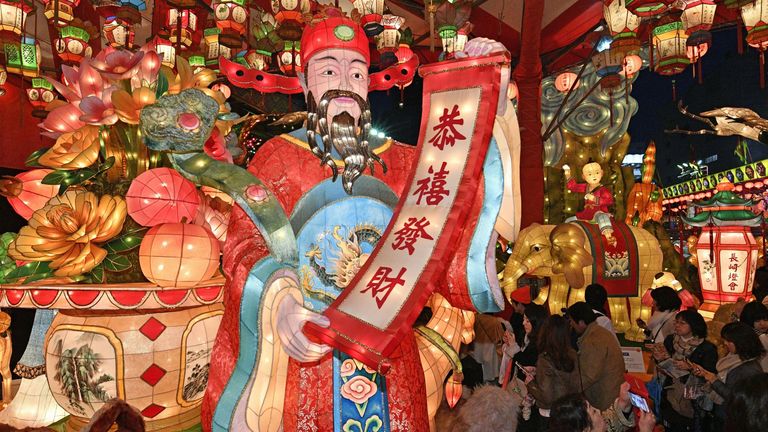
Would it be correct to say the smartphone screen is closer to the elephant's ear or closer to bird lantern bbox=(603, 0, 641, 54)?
the elephant's ear

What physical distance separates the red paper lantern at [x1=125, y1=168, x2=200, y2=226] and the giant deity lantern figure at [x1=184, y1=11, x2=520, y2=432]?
26 cm

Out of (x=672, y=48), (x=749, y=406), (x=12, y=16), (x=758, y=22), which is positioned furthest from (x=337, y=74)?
(x=12, y=16)

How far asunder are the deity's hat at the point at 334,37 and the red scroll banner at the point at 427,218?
0.28m

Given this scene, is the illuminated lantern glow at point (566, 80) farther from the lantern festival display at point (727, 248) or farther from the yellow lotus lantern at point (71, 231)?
the yellow lotus lantern at point (71, 231)

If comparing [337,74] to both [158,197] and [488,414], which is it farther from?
[488,414]

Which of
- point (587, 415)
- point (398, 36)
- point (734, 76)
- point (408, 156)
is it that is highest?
point (734, 76)

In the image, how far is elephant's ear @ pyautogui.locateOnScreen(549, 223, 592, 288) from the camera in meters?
5.61

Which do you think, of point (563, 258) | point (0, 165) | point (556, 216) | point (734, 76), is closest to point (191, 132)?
point (563, 258)

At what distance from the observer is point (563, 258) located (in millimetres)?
5680

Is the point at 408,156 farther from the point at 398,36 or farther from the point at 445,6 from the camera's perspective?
the point at 398,36

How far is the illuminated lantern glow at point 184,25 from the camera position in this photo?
8289 mm

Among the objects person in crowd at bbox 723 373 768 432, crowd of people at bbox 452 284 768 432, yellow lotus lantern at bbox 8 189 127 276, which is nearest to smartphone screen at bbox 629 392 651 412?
crowd of people at bbox 452 284 768 432

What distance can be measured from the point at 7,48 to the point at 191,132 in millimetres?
7910

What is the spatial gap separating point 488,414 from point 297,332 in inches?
56.1
